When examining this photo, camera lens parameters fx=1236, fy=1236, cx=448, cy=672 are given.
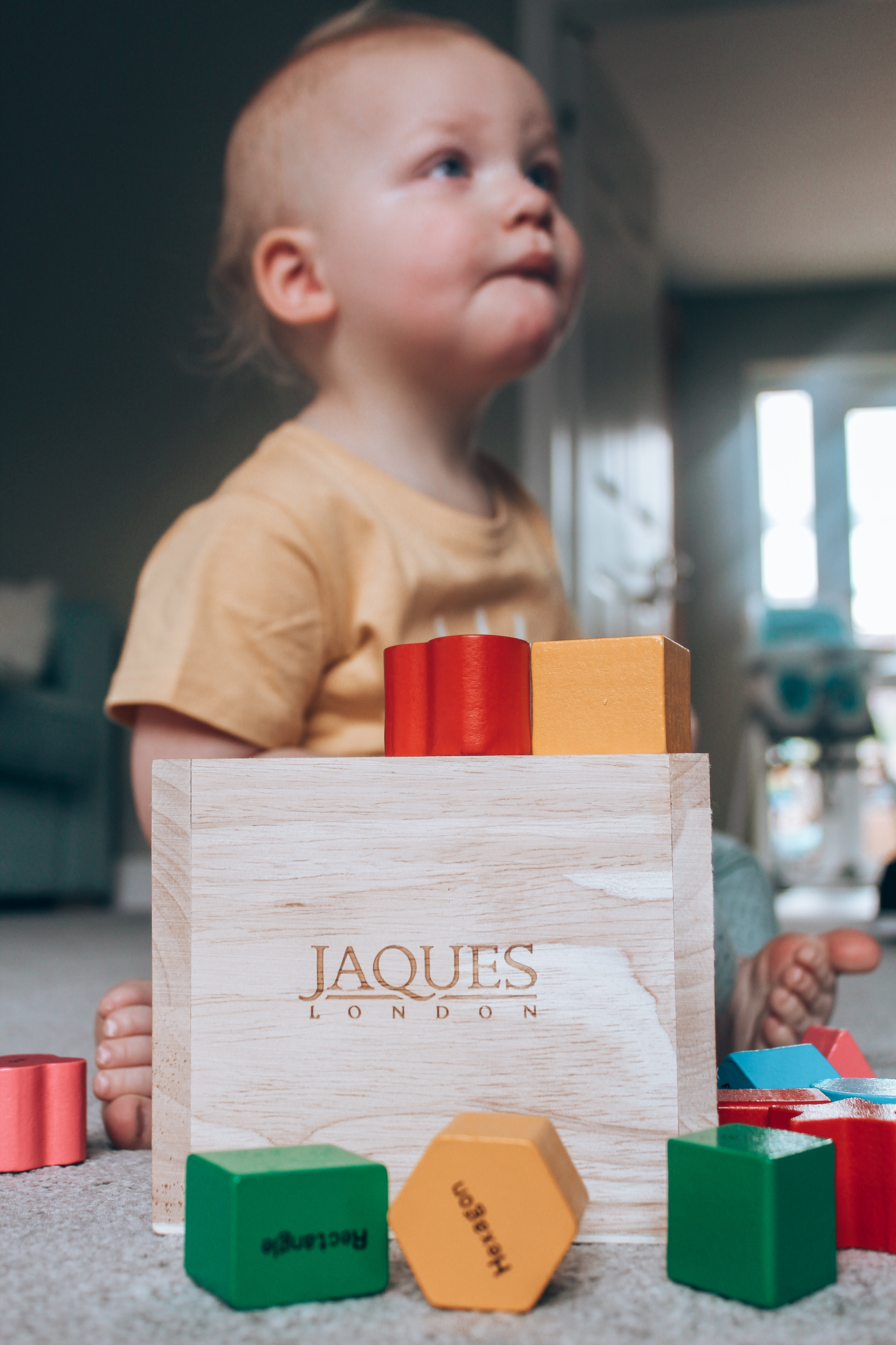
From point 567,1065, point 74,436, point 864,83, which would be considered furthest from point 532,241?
point 864,83

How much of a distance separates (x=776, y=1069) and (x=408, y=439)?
0.57m

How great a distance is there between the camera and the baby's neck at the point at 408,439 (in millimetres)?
977

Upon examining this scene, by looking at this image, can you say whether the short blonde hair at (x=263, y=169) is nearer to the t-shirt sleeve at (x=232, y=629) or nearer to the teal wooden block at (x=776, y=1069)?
the t-shirt sleeve at (x=232, y=629)

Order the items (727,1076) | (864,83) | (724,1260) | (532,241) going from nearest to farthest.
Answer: (724,1260) < (727,1076) < (532,241) < (864,83)

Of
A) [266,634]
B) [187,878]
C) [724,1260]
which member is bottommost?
[724,1260]

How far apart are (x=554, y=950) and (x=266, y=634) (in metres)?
0.38

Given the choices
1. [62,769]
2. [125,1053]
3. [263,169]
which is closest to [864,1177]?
[125,1053]

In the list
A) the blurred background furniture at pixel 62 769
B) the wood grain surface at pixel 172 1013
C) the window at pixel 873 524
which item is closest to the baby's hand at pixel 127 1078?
the wood grain surface at pixel 172 1013

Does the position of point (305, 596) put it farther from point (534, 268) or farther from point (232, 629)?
point (534, 268)

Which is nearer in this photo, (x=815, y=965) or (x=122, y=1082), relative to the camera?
(x=122, y=1082)

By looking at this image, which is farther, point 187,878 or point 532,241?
point 532,241

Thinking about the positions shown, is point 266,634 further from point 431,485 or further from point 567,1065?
point 567,1065

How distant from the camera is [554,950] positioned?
0.49m

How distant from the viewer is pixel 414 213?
3.03 ft
